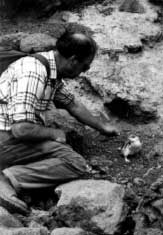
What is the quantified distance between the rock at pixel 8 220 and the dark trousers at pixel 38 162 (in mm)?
594

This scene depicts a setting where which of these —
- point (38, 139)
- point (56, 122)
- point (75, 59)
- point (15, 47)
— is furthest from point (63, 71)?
point (15, 47)

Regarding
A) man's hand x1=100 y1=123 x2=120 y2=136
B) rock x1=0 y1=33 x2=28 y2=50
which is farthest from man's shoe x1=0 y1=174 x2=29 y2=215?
rock x1=0 y1=33 x2=28 y2=50

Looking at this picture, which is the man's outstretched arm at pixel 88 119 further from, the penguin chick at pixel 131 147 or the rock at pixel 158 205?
the rock at pixel 158 205

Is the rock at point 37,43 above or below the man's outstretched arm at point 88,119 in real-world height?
above

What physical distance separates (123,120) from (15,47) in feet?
5.56

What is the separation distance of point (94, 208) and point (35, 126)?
0.99 m

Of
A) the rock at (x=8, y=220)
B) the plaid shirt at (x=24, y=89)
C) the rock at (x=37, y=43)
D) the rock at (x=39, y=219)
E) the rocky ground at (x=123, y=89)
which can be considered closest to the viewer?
the rock at (x=8, y=220)

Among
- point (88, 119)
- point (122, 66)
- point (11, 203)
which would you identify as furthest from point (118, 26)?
point (11, 203)

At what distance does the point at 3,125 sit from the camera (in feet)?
18.4

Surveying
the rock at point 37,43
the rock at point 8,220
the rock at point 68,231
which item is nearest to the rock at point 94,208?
the rock at point 68,231

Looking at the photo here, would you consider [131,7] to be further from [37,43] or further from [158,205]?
[158,205]

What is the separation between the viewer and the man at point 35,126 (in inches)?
209

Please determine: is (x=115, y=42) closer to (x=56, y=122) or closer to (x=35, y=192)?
(x=56, y=122)

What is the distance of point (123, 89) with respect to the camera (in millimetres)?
6906
